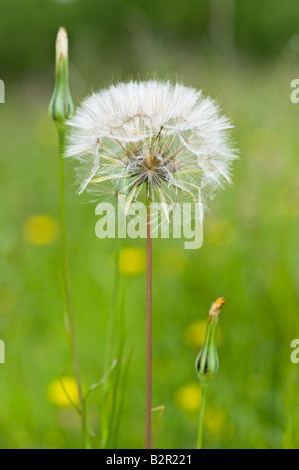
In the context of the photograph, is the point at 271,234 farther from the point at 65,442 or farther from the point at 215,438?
the point at 65,442

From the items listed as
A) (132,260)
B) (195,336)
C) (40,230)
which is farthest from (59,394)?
(40,230)

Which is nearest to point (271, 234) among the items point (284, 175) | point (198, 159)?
point (284, 175)

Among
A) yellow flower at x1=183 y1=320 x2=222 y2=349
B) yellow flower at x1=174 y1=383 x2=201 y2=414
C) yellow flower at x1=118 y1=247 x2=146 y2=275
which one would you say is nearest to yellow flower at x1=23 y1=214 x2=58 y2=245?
yellow flower at x1=118 y1=247 x2=146 y2=275

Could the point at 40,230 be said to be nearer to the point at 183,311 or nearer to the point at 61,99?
the point at 183,311

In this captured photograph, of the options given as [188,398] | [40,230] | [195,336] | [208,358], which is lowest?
[188,398]

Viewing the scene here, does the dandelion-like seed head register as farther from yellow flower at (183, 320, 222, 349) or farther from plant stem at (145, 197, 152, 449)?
yellow flower at (183, 320, 222, 349)

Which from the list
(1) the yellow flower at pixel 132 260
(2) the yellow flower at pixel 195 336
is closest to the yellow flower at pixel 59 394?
(2) the yellow flower at pixel 195 336
